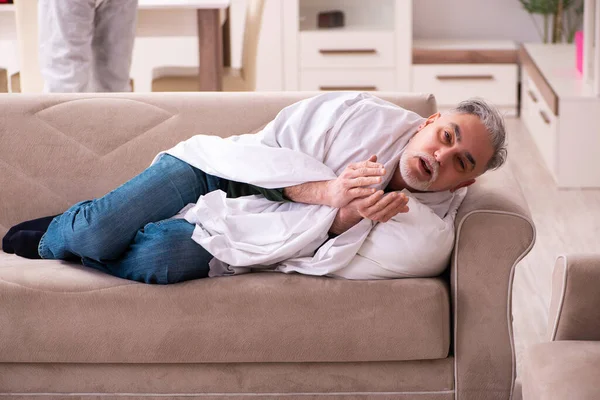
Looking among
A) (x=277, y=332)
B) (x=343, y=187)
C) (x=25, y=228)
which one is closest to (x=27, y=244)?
(x=25, y=228)

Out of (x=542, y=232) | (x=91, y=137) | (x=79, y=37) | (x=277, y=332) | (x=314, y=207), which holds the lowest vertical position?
(x=542, y=232)

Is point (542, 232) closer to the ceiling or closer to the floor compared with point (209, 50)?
closer to the floor

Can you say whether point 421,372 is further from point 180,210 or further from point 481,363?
point 180,210

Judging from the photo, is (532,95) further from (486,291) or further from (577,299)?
(577,299)

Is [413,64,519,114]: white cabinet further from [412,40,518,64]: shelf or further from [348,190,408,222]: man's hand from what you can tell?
[348,190,408,222]: man's hand

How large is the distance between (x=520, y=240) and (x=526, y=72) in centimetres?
347

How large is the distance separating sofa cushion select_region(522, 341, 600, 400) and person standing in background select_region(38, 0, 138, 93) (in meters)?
2.24

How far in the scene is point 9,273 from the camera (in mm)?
2254

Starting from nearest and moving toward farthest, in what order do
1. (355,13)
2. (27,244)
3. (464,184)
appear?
1. (464,184)
2. (27,244)
3. (355,13)

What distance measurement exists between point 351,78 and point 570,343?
413cm

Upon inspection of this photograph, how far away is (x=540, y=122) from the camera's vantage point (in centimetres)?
488

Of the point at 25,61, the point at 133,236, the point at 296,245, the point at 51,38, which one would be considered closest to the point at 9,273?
the point at 133,236

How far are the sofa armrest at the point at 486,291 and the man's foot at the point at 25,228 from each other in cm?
108

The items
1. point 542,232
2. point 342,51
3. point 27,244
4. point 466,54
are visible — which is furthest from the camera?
point 342,51
